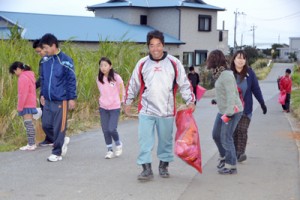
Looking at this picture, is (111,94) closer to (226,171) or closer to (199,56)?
(226,171)

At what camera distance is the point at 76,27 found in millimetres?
34094

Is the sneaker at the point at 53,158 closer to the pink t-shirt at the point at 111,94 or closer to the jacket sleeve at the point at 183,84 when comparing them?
the pink t-shirt at the point at 111,94

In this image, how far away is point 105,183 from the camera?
648 centimetres

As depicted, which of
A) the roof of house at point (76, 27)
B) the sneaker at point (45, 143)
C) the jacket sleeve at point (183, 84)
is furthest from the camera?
the roof of house at point (76, 27)

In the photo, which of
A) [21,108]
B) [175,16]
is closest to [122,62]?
[21,108]

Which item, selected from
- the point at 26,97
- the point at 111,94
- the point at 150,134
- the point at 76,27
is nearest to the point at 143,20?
the point at 76,27

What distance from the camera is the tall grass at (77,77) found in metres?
9.88

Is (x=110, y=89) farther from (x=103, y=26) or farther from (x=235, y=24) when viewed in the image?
(x=235, y=24)

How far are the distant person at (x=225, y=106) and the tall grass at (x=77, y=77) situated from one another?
3684 mm

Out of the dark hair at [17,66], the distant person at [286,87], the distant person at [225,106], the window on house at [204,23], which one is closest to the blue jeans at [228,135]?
the distant person at [225,106]

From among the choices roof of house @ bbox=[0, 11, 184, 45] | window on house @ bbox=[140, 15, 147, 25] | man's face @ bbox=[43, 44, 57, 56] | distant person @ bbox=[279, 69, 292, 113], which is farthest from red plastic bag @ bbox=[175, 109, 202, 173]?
window on house @ bbox=[140, 15, 147, 25]

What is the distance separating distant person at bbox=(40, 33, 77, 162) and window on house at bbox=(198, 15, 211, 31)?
35.0 metres

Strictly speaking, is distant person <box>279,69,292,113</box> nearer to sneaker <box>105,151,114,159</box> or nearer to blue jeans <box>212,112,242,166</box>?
sneaker <box>105,151,114,159</box>

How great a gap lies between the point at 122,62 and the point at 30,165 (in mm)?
8388
